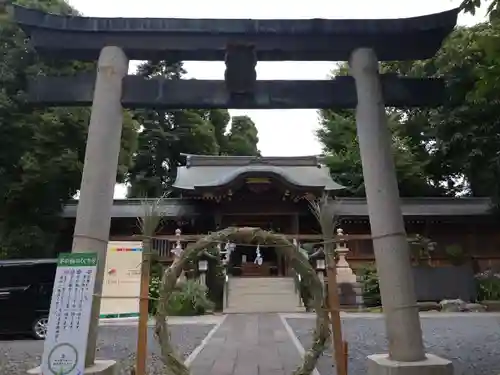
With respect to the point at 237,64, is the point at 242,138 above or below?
above

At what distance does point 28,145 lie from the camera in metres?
15.3

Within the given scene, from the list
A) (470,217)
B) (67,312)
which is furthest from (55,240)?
(470,217)

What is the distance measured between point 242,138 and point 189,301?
24.6 metres

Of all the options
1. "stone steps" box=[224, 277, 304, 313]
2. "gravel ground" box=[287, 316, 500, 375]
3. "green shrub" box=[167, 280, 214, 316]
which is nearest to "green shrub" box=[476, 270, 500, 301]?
"gravel ground" box=[287, 316, 500, 375]

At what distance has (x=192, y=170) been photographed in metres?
23.8

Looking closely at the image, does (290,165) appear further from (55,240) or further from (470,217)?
(55,240)

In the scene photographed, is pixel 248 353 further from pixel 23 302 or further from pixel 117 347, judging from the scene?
pixel 23 302

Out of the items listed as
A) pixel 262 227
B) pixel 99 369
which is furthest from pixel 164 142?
pixel 99 369

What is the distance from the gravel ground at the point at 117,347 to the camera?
688 cm

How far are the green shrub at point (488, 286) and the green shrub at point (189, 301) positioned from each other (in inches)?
403

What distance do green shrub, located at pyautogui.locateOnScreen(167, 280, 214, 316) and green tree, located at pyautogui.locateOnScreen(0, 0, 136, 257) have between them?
16.3ft

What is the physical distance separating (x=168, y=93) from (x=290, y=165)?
1962 cm

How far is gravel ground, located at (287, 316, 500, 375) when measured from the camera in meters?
6.35

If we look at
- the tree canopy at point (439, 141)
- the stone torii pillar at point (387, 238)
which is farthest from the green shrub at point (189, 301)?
the stone torii pillar at point (387, 238)
